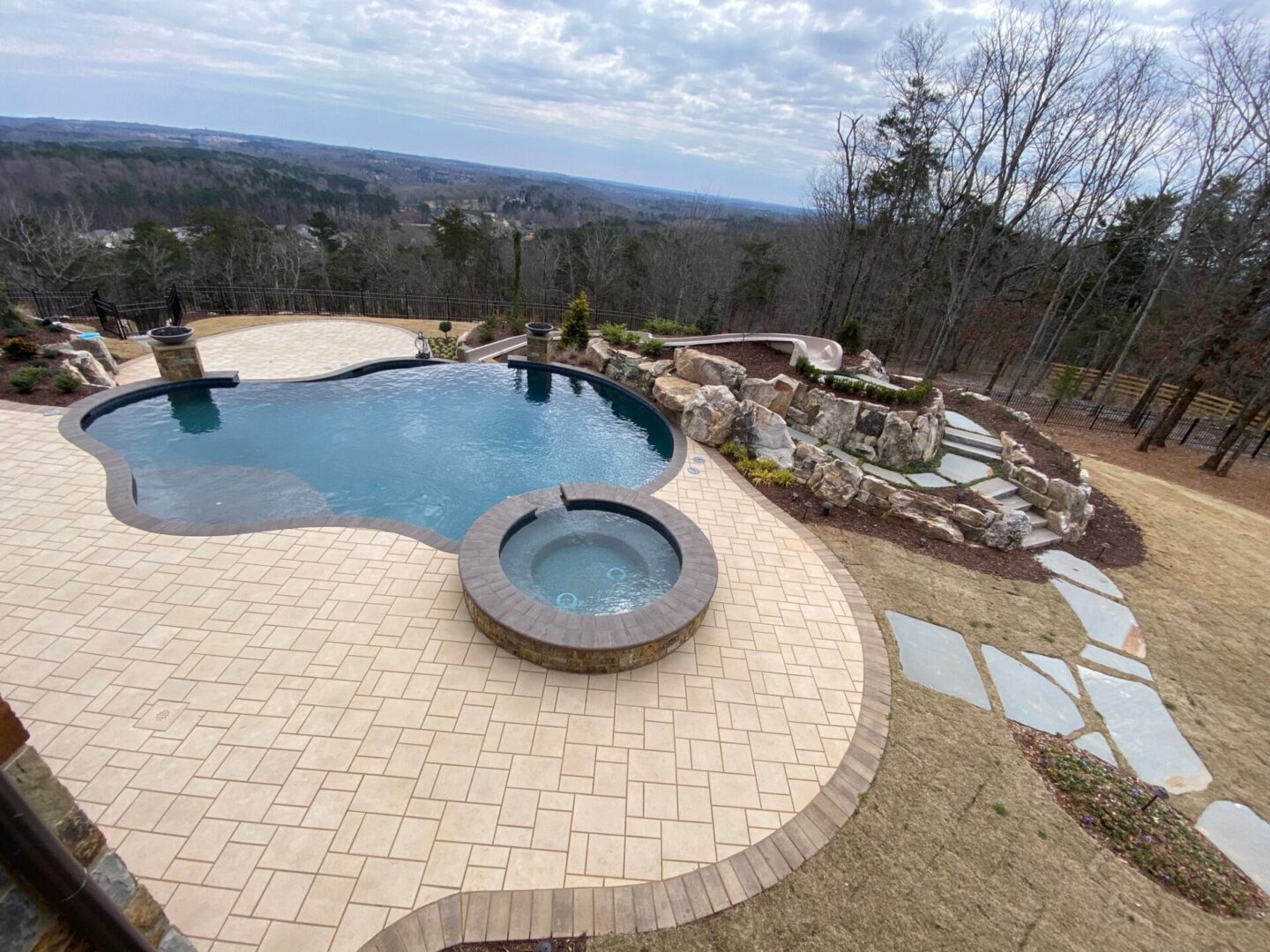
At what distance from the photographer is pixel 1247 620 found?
8.03 meters

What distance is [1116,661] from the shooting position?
689 cm

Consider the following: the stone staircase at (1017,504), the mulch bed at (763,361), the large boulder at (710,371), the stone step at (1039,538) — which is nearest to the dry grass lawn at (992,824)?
→ the stone step at (1039,538)

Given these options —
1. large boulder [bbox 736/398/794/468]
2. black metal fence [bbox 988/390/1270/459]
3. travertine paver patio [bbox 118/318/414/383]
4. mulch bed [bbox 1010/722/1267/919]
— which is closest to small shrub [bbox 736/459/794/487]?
large boulder [bbox 736/398/794/468]

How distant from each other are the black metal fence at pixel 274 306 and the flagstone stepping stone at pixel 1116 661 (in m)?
16.4

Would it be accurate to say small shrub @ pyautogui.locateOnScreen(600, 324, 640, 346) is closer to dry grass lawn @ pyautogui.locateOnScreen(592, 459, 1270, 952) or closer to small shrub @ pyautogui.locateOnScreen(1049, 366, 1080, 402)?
dry grass lawn @ pyautogui.locateOnScreen(592, 459, 1270, 952)

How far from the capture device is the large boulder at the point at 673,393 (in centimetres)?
1267

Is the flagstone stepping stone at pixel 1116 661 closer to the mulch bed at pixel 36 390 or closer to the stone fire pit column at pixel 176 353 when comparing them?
the stone fire pit column at pixel 176 353

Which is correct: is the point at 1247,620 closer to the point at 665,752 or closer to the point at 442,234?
the point at 665,752

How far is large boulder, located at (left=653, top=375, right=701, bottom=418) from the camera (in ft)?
41.6

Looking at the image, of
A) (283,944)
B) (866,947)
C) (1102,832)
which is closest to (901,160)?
(1102,832)

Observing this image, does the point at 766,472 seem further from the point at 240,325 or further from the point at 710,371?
the point at 240,325

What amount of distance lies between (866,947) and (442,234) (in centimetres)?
4116

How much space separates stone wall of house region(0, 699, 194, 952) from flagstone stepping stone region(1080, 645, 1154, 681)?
373 inches

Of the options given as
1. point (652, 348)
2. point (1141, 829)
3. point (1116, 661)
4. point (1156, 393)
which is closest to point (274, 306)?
point (652, 348)
